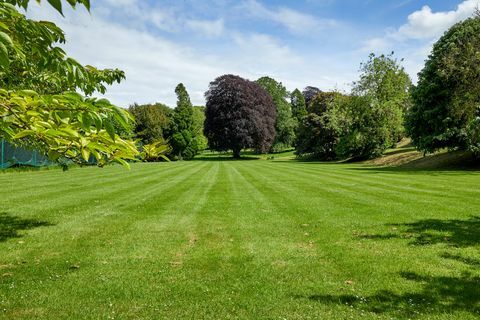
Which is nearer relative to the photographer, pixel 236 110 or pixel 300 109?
pixel 236 110

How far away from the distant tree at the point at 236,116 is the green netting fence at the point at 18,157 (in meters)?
42.9

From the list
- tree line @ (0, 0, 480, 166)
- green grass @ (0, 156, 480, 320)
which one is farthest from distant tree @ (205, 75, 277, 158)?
green grass @ (0, 156, 480, 320)

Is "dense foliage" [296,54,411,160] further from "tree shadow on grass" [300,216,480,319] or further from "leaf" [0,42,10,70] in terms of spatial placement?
"leaf" [0,42,10,70]

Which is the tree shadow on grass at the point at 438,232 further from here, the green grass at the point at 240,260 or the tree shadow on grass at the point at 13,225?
the tree shadow on grass at the point at 13,225

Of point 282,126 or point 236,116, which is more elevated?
point 236,116

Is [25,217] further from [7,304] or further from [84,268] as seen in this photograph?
[7,304]

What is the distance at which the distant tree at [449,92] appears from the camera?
90.4ft

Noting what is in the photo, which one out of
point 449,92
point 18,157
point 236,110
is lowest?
point 18,157

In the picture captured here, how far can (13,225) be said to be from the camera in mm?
9586

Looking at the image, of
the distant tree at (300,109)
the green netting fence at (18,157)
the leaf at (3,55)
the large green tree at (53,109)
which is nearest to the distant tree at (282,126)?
the distant tree at (300,109)

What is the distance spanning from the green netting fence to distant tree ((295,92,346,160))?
39.3 meters

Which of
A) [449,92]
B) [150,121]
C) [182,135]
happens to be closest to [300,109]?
[182,135]

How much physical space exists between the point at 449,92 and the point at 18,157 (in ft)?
118

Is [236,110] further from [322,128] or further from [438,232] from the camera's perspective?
[438,232]
